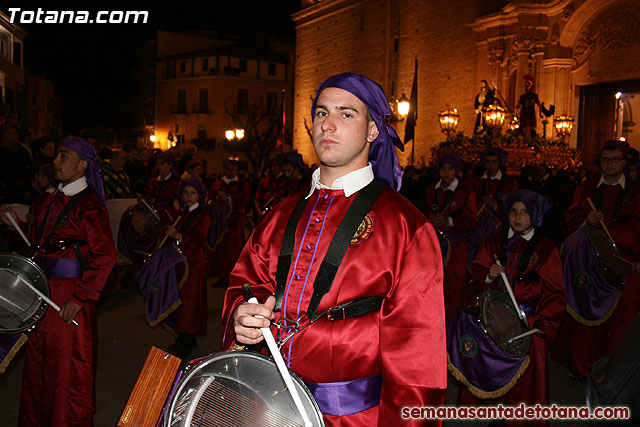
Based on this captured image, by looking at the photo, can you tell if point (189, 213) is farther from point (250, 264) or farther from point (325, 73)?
point (325, 73)

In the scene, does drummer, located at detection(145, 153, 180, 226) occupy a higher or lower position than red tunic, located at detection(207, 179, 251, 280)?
higher

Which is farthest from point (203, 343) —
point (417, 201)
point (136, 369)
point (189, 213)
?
point (417, 201)

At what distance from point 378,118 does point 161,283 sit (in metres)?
4.38

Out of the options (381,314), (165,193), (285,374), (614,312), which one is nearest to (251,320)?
(285,374)

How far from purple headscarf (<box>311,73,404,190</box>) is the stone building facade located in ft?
64.4

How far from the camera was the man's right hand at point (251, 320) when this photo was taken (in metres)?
1.78

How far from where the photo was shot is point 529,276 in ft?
14.1

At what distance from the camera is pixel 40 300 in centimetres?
369

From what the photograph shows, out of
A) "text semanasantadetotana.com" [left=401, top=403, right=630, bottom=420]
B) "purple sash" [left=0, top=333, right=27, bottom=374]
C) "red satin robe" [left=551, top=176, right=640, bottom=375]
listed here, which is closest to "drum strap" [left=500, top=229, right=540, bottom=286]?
"text semanasantadetotana.com" [left=401, top=403, right=630, bottom=420]

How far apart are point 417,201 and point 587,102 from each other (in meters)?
11.7

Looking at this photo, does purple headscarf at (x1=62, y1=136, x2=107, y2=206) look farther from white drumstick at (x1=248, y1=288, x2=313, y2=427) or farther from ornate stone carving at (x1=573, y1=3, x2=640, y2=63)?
ornate stone carving at (x1=573, y1=3, x2=640, y2=63)

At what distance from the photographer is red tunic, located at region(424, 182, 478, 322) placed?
24.0ft

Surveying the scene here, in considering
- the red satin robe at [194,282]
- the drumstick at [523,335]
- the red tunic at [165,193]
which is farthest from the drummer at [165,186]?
the drumstick at [523,335]

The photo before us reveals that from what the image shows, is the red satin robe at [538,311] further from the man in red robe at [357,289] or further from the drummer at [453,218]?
the drummer at [453,218]
